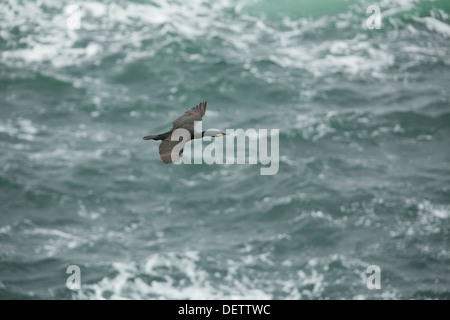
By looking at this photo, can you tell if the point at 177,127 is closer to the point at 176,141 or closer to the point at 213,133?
the point at 176,141

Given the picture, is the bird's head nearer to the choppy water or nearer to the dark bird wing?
the dark bird wing

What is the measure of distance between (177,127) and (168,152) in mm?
2450

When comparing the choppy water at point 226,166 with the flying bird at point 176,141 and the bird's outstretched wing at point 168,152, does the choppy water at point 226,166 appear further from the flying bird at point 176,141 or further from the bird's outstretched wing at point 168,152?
the bird's outstretched wing at point 168,152

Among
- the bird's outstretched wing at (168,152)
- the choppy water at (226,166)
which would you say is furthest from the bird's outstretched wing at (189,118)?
the choppy water at (226,166)

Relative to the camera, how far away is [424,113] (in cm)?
6538

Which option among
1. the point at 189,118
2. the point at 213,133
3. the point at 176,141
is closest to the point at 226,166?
the point at 189,118

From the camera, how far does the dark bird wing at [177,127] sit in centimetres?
2867

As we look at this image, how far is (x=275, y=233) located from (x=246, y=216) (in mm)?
2332

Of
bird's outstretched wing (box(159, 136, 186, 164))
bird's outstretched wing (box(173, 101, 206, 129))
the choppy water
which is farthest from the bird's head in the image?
the choppy water

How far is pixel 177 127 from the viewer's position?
31.3 metres

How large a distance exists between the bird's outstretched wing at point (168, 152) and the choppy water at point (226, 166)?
24442mm

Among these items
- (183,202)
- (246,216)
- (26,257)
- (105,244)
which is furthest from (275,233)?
(26,257)

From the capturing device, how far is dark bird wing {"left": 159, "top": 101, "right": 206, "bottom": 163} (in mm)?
28672
